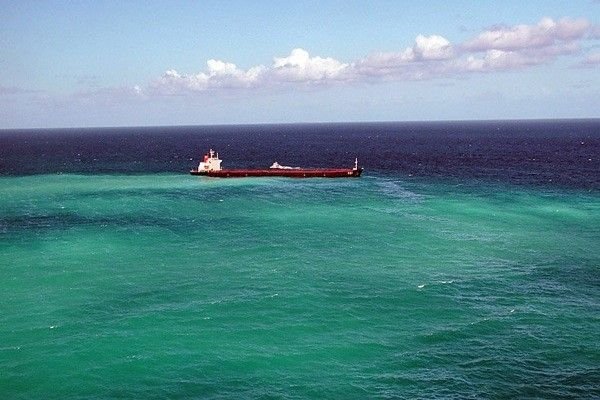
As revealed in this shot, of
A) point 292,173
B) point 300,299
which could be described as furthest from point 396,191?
point 300,299

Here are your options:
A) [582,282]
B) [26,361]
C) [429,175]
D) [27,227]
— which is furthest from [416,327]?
[429,175]

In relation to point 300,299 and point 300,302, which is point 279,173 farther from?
point 300,302

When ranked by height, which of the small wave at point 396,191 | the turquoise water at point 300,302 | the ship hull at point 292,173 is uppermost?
the ship hull at point 292,173

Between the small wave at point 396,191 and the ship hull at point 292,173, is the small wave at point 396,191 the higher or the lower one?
the lower one

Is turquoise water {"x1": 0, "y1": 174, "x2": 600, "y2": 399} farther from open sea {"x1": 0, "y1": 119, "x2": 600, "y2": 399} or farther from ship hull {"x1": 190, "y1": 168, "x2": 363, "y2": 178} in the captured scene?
ship hull {"x1": 190, "y1": 168, "x2": 363, "y2": 178}

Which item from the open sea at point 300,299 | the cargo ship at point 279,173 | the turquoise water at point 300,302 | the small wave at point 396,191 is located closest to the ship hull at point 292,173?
the cargo ship at point 279,173

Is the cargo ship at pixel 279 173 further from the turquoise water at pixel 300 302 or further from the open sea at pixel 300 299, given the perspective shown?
the turquoise water at pixel 300 302
